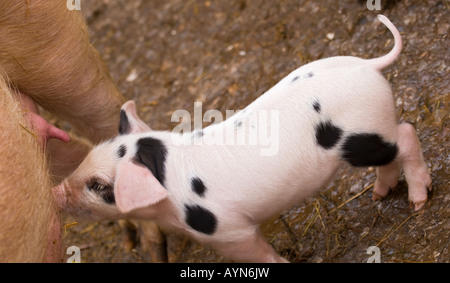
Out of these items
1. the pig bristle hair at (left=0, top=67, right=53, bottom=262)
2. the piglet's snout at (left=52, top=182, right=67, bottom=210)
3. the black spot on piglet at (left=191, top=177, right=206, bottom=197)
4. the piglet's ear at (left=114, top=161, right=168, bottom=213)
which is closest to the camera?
the pig bristle hair at (left=0, top=67, right=53, bottom=262)

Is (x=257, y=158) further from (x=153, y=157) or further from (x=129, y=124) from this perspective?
(x=129, y=124)

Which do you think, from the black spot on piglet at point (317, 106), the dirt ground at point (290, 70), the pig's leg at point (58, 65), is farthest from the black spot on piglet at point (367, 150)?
the pig's leg at point (58, 65)

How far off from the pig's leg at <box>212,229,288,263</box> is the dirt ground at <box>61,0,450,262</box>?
281 millimetres

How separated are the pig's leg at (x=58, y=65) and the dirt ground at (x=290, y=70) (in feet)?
1.59

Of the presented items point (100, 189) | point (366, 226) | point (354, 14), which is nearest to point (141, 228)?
point (100, 189)

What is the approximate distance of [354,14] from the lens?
12.2 ft

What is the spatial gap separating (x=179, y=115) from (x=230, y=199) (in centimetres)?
157

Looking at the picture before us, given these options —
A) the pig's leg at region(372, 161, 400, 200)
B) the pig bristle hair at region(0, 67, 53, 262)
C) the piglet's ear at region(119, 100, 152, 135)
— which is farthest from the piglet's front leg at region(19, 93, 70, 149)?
the pig's leg at region(372, 161, 400, 200)

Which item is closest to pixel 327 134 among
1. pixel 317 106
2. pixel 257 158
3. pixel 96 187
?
pixel 317 106

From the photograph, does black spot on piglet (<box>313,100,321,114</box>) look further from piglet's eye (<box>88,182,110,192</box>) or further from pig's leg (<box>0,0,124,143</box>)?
pig's leg (<box>0,0,124,143</box>)

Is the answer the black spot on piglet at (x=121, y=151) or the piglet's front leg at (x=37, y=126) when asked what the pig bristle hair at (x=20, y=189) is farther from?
the black spot on piglet at (x=121, y=151)

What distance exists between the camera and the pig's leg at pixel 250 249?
2.56 meters

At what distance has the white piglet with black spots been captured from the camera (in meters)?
2.39
